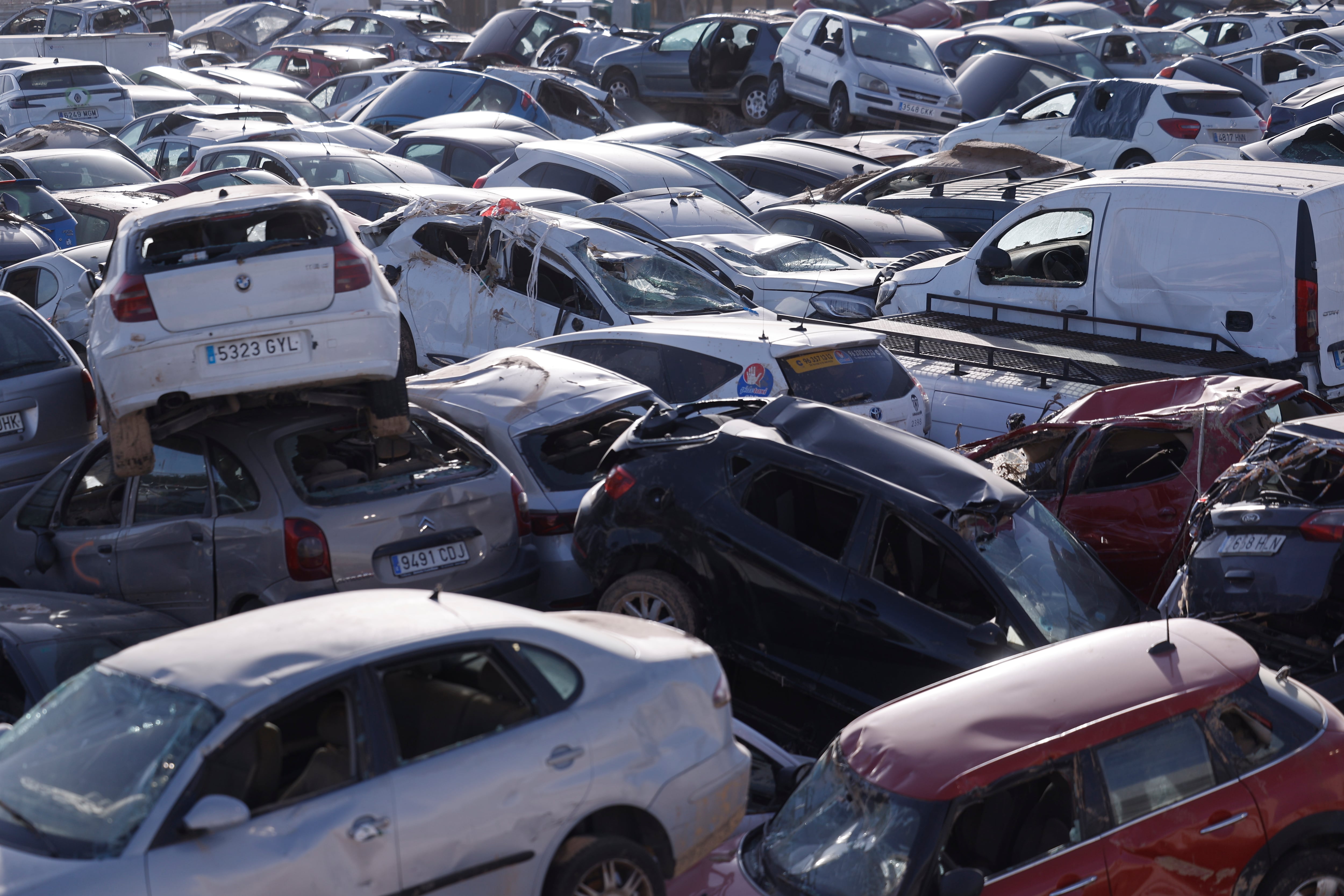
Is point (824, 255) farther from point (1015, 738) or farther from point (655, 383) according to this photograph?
point (1015, 738)

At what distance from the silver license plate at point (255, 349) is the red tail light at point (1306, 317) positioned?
6.50 meters

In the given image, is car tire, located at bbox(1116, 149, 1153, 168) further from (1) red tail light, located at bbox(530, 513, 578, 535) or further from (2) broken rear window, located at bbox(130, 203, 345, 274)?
(2) broken rear window, located at bbox(130, 203, 345, 274)

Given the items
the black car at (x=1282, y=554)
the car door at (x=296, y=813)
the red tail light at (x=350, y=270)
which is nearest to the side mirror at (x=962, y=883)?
the car door at (x=296, y=813)

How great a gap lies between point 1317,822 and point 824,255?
9245 mm

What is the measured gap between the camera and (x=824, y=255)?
13469 mm

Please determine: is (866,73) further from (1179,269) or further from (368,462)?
(368,462)

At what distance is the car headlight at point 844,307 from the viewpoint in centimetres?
1201

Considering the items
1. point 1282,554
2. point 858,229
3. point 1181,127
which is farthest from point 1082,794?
point 1181,127

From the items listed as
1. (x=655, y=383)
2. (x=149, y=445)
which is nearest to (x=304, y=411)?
(x=149, y=445)

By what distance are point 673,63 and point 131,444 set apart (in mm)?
18838

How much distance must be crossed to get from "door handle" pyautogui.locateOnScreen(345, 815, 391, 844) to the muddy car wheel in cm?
2039

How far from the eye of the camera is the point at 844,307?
1225 cm

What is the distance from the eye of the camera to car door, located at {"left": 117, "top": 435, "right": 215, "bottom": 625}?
284 inches

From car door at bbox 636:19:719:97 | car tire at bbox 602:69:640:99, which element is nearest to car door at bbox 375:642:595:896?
car door at bbox 636:19:719:97
